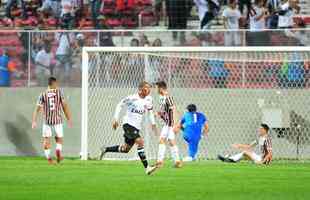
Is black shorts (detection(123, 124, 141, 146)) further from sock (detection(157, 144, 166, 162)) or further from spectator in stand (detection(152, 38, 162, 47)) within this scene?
spectator in stand (detection(152, 38, 162, 47))

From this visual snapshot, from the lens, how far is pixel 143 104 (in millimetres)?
23734

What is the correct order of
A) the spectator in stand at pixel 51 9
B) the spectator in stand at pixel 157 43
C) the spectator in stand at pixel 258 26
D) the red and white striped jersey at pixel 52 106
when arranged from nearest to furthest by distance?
the red and white striped jersey at pixel 52 106, the spectator in stand at pixel 258 26, the spectator in stand at pixel 157 43, the spectator in stand at pixel 51 9

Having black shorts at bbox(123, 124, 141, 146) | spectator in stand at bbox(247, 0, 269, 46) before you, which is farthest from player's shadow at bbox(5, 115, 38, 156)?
black shorts at bbox(123, 124, 141, 146)

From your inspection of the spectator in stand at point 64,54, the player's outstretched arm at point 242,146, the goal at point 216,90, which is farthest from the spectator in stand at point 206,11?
the player's outstretched arm at point 242,146

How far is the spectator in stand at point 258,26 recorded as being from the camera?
29.8 m

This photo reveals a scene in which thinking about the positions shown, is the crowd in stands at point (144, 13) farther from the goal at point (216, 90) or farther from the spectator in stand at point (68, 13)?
the goal at point (216, 90)

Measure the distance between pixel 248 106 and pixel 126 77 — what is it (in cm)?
367

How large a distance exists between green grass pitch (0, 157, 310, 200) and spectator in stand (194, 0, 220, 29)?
355 inches

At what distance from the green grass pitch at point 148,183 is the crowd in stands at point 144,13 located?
8.34 meters

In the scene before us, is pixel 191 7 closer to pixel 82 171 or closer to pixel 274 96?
pixel 274 96

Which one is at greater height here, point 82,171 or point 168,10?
point 168,10

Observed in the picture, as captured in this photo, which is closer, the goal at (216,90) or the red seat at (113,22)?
the goal at (216,90)

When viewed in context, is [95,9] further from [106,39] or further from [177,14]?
[177,14]

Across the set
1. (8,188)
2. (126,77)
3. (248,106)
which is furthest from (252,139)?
(8,188)
